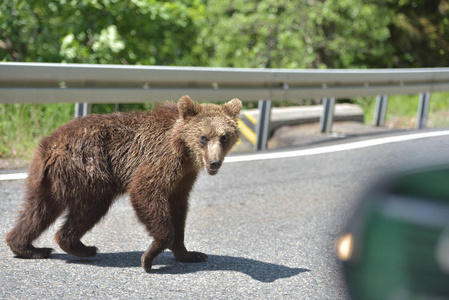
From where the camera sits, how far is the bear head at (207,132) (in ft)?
15.6

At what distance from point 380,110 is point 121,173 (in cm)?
796

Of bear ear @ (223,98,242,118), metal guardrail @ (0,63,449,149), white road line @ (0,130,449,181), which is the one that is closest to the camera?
bear ear @ (223,98,242,118)

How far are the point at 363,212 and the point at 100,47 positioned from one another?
33.5 ft

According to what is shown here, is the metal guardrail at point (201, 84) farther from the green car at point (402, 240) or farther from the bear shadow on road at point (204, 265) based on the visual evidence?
the green car at point (402, 240)

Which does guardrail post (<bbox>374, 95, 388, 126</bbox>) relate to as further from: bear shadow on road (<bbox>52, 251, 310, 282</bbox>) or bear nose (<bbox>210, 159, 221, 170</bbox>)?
bear nose (<bbox>210, 159, 221, 170</bbox>)

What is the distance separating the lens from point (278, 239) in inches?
214

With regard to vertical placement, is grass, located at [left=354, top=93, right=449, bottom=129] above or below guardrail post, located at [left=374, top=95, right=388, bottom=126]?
below

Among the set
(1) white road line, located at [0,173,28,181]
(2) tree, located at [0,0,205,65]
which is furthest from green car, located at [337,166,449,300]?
(2) tree, located at [0,0,205,65]

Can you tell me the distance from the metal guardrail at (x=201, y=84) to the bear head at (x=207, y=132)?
8.89ft

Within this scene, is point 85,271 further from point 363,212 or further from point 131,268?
point 363,212

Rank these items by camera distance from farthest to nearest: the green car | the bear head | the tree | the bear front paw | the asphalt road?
1. the tree
2. the bear front paw
3. the bear head
4. the asphalt road
5. the green car

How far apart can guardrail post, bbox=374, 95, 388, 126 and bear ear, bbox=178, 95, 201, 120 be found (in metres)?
7.34

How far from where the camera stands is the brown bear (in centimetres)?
460

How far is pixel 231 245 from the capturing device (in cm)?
527
